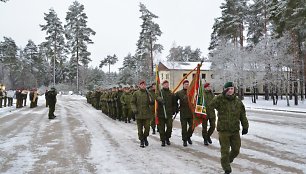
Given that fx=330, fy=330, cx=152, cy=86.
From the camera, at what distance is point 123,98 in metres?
17.0

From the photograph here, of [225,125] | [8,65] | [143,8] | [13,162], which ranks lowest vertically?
[13,162]

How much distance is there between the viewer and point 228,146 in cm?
629

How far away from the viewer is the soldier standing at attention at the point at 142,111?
9.66m

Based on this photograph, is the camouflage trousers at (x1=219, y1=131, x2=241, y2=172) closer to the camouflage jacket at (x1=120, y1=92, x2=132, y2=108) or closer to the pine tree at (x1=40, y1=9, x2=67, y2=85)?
the camouflage jacket at (x1=120, y1=92, x2=132, y2=108)

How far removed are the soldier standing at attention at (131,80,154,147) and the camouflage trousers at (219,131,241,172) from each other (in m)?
3.58

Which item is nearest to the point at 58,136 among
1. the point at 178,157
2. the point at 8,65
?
the point at 178,157

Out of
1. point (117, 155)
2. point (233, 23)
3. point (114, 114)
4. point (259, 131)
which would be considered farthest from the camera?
point (233, 23)

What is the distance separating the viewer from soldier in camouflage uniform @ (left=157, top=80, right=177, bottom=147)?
9.70 m

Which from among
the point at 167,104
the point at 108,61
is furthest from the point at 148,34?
the point at 108,61

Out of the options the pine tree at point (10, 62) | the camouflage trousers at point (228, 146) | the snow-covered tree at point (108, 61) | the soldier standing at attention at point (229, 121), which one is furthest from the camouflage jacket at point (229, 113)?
the snow-covered tree at point (108, 61)

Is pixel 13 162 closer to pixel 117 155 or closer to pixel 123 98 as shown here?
pixel 117 155

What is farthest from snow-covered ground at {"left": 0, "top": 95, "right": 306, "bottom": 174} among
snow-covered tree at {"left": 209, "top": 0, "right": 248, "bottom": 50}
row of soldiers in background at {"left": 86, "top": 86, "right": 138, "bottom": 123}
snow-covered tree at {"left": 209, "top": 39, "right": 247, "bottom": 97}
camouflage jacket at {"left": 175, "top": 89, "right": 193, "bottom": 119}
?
snow-covered tree at {"left": 209, "top": 0, "right": 248, "bottom": 50}

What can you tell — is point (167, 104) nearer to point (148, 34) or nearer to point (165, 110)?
point (165, 110)

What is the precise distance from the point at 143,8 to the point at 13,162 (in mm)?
53613
